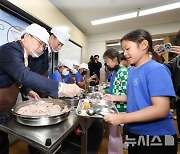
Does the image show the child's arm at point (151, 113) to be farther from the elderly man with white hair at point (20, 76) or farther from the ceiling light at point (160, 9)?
the ceiling light at point (160, 9)

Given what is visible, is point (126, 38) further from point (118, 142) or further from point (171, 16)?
point (171, 16)

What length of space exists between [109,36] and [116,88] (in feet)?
14.1

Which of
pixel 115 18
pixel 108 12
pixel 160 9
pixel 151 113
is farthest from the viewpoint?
pixel 115 18

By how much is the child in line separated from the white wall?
12.5ft

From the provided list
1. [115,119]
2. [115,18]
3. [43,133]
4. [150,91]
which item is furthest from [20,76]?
[115,18]

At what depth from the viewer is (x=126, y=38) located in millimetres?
899

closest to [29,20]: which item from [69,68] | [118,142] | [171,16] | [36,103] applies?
[69,68]

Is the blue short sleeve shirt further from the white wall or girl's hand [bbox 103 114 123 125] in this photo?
the white wall

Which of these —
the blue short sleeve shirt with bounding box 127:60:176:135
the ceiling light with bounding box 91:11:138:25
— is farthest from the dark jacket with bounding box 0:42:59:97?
the ceiling light with bounding box 91:11:138:25

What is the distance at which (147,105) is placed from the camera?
0.80 m

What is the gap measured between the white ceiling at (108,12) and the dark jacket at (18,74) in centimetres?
270

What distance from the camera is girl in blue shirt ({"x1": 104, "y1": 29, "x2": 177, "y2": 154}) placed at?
2.40 ft

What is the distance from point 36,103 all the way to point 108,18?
3693 mm

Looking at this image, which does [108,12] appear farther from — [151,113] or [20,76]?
[151,113]
